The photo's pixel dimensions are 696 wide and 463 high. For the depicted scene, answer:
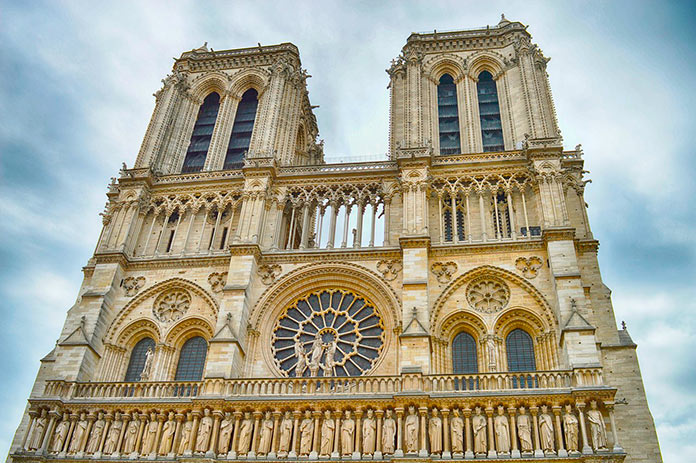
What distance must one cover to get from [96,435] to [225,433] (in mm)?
4571

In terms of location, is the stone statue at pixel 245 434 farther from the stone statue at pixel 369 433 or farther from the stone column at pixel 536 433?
the stone column at pixel 536 433

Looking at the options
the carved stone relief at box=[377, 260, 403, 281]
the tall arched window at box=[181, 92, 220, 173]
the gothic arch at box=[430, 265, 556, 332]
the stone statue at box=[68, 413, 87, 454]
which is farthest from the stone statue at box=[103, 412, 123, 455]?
the tall arched window at box=[181, 92, 220, 173]

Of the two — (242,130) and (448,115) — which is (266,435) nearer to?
(242,130)

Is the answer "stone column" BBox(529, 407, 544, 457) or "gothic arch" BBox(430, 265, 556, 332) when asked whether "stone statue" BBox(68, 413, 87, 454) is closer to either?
"gothic arch" BBox(430, 265, 556, 332)

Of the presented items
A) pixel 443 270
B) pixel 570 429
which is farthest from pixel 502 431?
pixel 443 270

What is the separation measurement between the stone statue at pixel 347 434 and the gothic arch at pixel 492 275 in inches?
185

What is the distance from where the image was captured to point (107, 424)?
2183 centimetres

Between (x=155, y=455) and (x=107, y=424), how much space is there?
7.58 feet

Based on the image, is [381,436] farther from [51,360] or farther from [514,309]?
[51,360]

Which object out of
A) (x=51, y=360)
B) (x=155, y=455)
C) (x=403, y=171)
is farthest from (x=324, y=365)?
(x=51, y=360)

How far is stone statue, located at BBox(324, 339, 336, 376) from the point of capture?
22881mm

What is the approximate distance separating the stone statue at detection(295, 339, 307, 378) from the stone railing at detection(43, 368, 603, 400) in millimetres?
1066

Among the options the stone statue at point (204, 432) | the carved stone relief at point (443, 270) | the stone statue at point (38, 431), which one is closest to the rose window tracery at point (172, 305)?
the stone statue at point (38, 431)

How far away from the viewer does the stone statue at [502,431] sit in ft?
62.3
